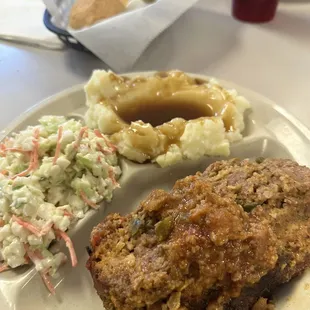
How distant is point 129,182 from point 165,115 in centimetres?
72

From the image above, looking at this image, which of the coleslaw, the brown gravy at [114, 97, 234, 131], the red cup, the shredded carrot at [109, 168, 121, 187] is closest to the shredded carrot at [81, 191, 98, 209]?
the coleslaw

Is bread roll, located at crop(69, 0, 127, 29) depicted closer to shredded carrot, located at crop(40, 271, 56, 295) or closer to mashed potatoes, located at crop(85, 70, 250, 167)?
mashed potatoes, located at crop(85, 70, 250, 167)

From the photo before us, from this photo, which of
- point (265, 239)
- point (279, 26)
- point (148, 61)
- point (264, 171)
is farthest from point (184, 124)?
point (279, 26)

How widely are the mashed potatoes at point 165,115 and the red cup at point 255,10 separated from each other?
1915 millimetres

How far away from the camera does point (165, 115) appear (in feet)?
11.4

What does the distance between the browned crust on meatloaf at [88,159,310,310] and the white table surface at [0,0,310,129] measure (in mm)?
1677

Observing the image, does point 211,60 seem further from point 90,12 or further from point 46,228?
point 46,228

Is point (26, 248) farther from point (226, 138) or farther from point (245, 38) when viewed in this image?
point (245, 38)

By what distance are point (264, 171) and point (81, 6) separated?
8.77 feet

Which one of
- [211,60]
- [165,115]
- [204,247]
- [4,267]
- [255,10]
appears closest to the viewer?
[204,247]

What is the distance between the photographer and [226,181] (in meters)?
2.50

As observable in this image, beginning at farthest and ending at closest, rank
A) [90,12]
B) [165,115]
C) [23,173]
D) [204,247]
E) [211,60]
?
[211,60] < [90,12] < [165,115] < [23,173] < [204,247]

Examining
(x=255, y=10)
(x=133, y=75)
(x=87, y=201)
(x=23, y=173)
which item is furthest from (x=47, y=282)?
(x=255, y=10)

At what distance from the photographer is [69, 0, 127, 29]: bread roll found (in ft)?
13.6
